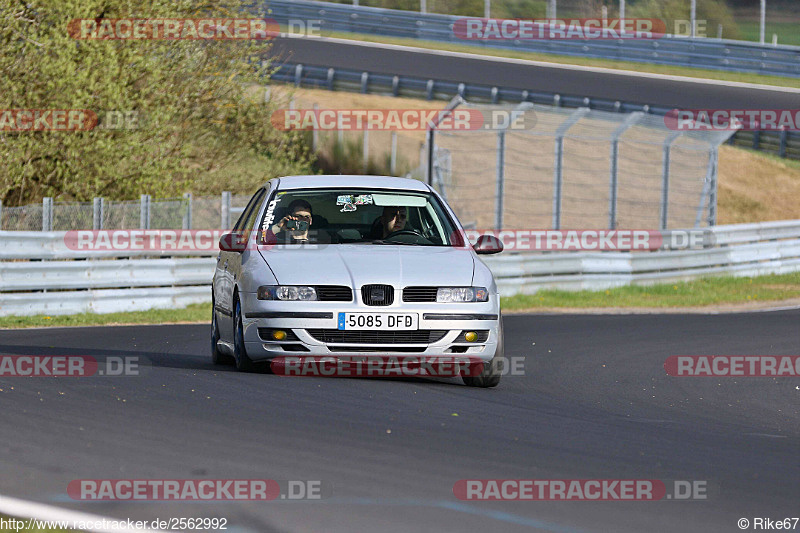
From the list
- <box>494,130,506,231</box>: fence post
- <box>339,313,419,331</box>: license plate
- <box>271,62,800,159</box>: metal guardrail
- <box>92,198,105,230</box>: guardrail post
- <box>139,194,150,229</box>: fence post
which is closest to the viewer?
<box>339,313,419,331</box>: license plate

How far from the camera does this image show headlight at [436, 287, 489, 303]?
9469 mm

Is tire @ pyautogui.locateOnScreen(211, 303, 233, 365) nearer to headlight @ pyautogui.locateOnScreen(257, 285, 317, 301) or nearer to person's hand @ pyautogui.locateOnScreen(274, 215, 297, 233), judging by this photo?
person's hand @ pyautogui.locateOnScreen(274, 215, 297, 233)

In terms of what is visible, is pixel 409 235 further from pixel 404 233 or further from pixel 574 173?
pixel 574 173

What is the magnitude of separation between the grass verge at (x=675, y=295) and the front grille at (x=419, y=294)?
11.6 meters

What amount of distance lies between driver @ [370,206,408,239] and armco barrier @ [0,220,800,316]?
24.4 feet

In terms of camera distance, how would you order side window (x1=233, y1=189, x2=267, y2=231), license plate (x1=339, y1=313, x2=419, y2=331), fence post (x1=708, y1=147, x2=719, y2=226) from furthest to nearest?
1. fence post (x1=708, y1=147, x2=719, y2=226)
2. side window (x1=233, y1=189, x2=267, y2=231)
3. license plate (x1=339, y1=313, x2=419, y2=331)

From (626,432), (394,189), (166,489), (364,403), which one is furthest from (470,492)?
(394,189)

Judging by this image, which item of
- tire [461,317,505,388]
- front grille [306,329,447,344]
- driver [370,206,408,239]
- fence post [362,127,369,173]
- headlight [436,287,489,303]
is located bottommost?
fence post [362,127,369,173]

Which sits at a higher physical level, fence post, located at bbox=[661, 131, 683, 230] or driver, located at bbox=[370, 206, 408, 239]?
driver, located at bbox=[370, 206, 408, 239]

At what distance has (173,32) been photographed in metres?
22.4

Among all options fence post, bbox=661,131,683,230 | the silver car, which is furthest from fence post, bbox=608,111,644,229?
the silver car

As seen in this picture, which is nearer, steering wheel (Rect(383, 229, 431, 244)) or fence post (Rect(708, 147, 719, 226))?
steering wheel (Rect(383, 229, 431, 244))

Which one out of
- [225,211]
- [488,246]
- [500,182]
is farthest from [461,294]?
[500,182]

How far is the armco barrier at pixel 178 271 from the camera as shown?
17.0 metres
